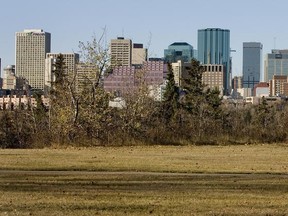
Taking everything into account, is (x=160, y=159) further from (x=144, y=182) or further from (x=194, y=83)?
(x=194, y=83)

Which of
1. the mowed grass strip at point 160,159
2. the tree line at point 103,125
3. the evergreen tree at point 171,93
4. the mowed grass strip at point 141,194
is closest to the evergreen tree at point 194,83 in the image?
the evergreen tree at point 171,93

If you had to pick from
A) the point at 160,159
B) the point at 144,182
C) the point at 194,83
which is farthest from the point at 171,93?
the point at 144,182

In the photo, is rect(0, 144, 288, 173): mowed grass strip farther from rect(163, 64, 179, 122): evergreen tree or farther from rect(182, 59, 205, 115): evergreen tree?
rect(182, 59, 205, 115): evergreen tree

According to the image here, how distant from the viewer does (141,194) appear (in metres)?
16.5

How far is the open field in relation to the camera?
14.4m

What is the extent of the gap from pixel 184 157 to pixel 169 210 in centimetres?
1512

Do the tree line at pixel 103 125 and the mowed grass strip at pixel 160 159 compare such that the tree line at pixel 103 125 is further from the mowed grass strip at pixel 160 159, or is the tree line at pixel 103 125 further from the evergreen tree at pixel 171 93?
the evergreen tree at pixel 171 93

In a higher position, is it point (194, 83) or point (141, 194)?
point (194, 83)

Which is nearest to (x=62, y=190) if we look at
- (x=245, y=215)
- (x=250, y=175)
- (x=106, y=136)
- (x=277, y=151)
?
(x=245, y=215)

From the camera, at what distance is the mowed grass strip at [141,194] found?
1406cm

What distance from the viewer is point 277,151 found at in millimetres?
33000

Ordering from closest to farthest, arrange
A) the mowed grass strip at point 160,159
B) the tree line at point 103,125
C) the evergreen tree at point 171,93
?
the mowed grass strip at point 160,159 → the tree line at point 103,125 → the evergreen tree at point 171,93

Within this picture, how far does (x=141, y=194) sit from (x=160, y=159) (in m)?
11.2

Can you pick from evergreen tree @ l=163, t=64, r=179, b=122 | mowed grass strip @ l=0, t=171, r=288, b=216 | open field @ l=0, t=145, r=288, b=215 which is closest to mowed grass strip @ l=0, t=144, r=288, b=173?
open field @ l=0, t=145, r=288, b=215
